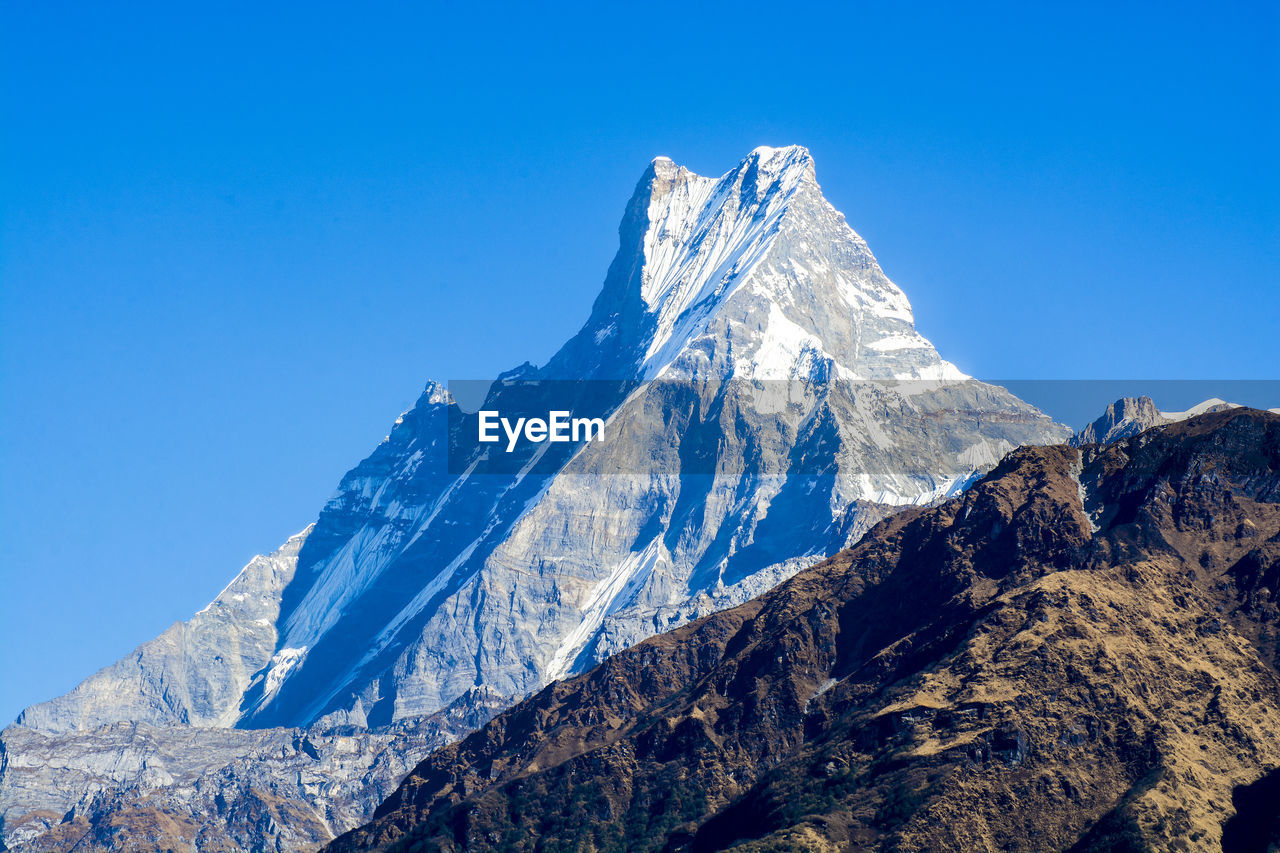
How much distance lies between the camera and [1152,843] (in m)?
199

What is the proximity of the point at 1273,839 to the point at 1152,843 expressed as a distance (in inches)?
423

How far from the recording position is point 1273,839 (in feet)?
655
